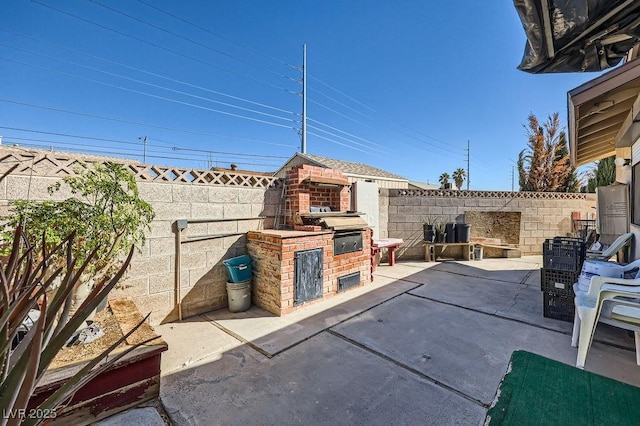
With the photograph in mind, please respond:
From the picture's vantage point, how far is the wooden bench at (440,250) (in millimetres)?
Answer: 7305

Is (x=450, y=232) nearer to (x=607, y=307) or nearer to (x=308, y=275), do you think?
(x=607, y=307)

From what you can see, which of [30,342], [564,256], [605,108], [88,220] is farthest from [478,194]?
[30,342]

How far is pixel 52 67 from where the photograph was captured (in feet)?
30.7

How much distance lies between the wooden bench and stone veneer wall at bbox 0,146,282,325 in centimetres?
496

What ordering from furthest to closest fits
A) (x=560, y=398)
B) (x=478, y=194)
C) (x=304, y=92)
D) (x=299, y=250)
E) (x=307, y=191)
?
1. (x=304, y=92)
2. (x=478, y=194)
3. (x=307, y=191)
4. (x=299, y=250)
5. (x=560, y=398)

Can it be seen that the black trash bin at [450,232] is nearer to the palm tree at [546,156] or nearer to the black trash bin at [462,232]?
the black trash bin at [462,232]

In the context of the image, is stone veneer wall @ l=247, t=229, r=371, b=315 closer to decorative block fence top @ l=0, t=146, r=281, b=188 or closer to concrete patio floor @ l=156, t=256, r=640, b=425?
concrete patio floor @ l=156, t=256, r=640, b=425

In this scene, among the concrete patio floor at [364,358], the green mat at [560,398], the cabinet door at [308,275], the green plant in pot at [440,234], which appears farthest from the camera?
the green plant in pot at [440,234]

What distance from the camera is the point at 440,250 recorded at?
763cm

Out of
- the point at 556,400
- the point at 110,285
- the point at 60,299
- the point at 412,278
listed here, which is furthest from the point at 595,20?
the point at 412,278

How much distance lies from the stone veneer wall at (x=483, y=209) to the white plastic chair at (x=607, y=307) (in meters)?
4.92

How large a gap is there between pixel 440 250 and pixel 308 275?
5080 millimetres

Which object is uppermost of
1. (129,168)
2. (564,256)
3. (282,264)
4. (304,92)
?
(304,92)

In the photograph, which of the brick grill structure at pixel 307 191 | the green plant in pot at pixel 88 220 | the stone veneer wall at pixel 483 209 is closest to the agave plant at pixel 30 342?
the green plant in pot at pixel 88 220
